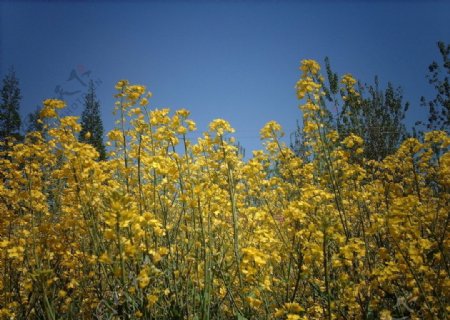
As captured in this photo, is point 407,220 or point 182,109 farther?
point 182,109

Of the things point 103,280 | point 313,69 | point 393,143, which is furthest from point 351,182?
point 393,143

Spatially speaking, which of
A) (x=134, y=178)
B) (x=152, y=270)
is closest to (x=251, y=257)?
(x=152, y=270)

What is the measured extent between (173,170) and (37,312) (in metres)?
2.35

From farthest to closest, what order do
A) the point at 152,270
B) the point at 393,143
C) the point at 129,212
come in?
the point at 393,143
the point at 152,270
the point at 129,212

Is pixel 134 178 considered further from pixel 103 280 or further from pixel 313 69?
pixel 313 69

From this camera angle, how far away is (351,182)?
4000 mm

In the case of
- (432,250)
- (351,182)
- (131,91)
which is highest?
(131,91)

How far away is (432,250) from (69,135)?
12.4 feet

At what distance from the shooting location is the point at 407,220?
238cm

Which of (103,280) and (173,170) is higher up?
(173,170)

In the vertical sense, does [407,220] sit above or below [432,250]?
A: above

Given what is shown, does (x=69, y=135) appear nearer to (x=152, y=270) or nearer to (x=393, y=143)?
(x=152, y=270)

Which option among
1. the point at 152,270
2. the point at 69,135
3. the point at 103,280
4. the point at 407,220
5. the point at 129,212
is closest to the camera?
the point at 129,212

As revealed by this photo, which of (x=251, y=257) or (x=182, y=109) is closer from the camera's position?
(x=251, y=257)
